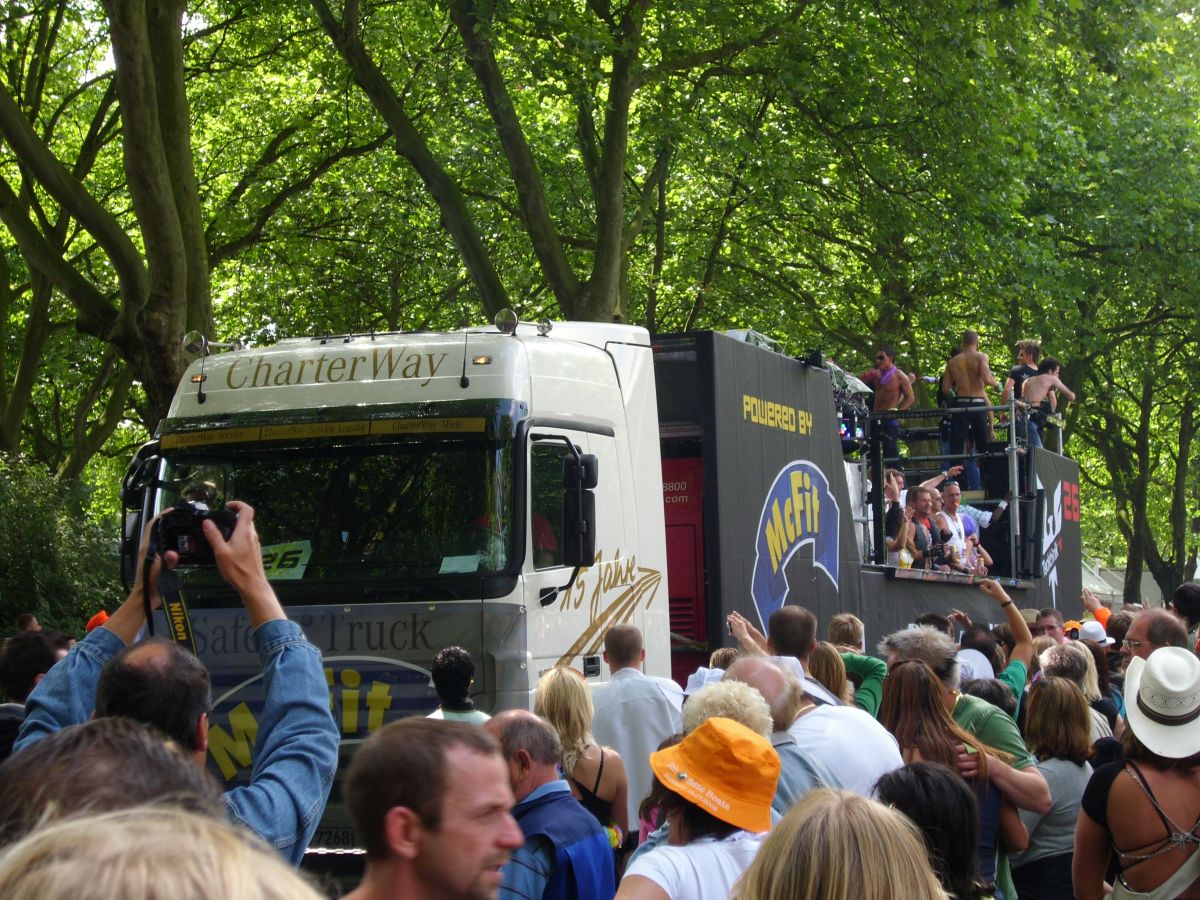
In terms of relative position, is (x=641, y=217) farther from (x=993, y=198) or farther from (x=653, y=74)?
(x=993, y=198)

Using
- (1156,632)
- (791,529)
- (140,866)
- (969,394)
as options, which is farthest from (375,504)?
(969,394)

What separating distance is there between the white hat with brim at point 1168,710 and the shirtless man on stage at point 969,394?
13.5m

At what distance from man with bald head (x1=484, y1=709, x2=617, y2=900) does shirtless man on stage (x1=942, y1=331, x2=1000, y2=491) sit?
13876 mm

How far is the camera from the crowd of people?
1.76 metres

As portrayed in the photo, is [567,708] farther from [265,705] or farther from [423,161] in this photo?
[423,161]

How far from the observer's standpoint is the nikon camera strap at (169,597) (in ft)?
11.2

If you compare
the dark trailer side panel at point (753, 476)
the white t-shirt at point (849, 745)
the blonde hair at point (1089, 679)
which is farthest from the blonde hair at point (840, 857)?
the dark trailer side panel at point (753, 476)

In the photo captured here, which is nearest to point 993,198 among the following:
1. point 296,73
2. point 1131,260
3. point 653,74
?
point 653,74

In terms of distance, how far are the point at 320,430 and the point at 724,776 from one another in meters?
5.56

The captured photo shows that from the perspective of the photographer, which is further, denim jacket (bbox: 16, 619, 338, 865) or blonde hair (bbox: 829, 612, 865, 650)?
blonde hair (bbox: 829, 612, 865, 650)

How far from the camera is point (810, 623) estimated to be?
22.5 feet

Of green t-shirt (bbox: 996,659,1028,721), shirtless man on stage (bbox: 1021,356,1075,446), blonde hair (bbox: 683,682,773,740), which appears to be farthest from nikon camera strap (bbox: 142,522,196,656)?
shirtless man on stage (bbox: 1021,356,1075,446)

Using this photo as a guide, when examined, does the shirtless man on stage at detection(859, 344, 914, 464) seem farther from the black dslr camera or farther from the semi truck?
the black dslr camera

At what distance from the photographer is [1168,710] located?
4.23 m
